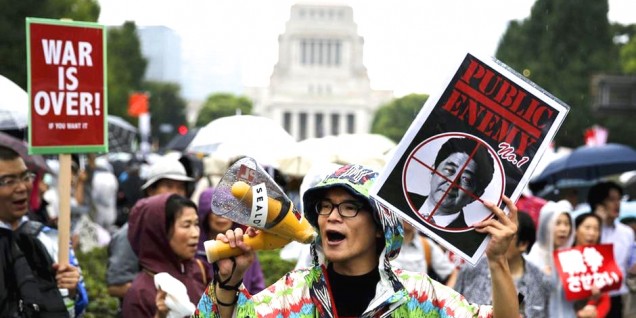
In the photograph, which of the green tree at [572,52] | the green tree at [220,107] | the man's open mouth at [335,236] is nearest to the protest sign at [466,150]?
the man's open mouth at [335,236]

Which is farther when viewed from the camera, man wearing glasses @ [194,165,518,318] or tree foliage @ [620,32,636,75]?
tree foliage @ [620,32,636,75]

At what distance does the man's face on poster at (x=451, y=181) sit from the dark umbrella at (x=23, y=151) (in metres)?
2.36

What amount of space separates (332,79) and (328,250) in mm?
120278

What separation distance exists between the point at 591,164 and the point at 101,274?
4.99 meters

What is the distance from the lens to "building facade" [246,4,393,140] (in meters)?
121

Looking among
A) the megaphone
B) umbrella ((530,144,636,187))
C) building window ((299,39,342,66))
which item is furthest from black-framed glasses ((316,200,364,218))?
building window ((299,39,342,66))

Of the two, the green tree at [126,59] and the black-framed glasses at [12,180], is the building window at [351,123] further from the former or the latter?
the black-framed glasses at [12,180]

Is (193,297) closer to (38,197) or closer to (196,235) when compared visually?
(196,235)

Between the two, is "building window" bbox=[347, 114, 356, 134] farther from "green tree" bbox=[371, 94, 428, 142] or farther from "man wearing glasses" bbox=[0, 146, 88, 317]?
"man wearing glasses" bbox=[0, 146, 88, 317]

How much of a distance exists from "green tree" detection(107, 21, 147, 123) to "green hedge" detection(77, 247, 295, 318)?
52955mm

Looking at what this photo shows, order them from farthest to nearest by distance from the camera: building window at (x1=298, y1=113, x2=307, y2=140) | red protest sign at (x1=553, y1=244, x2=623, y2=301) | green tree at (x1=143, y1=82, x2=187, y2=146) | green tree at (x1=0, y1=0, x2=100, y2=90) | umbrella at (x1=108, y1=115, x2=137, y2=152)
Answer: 1. building window at (x1=298, y1=113, x2=307, y2=140)
2. green tree at (x1=143, y1=82, x2=187, y2=146)
3. green tree at (x1=0, y1=0, x2=100, y2=90)
4. umbrella at (x1=108, y1=115, x2=137, y2=152)
5. red protest sign at (x1=553, y1=244, x2=623, y2=301)

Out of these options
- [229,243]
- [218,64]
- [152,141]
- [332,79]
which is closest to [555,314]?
[229,243]

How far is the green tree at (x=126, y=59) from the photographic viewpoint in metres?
65.2

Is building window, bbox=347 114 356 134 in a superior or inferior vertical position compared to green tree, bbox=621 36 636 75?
inferior
